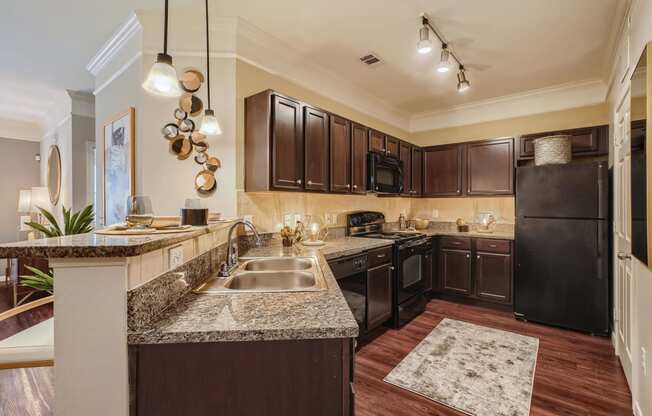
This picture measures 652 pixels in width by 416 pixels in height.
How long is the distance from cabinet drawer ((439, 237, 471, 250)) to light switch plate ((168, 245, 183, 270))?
3.52 m

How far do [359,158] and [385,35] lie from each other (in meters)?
1.18

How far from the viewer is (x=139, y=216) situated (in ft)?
4.31

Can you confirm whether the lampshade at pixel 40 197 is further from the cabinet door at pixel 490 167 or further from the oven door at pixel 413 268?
the cabinet door at pixel 490 167

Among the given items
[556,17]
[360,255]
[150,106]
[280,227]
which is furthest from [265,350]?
[556,17]

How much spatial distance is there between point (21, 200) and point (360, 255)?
5646mm

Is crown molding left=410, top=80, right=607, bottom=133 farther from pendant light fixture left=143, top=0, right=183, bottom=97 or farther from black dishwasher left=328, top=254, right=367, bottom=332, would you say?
pendant light fixture left=143, top=0, right=183, bottom=97

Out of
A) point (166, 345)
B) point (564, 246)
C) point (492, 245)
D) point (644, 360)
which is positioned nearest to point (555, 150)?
point (564, 246)

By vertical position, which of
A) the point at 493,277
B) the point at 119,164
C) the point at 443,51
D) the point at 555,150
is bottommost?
the point at 493,277

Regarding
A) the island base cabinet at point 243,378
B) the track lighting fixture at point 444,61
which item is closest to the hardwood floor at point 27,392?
the island base cabinet at point 243,378

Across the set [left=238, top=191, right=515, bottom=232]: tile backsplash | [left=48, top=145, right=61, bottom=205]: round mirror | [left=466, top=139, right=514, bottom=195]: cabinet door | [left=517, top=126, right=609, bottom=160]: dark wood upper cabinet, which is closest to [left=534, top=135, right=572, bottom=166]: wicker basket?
[left=517, top=126, right=609, bottom=160]: dark wood upper cabinet

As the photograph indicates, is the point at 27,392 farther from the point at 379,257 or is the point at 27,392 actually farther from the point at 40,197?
the point at 40,197

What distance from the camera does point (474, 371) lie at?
7.64 ft

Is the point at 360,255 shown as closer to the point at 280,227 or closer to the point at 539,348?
the point at 280,227

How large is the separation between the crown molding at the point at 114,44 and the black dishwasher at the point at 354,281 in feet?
8.05
